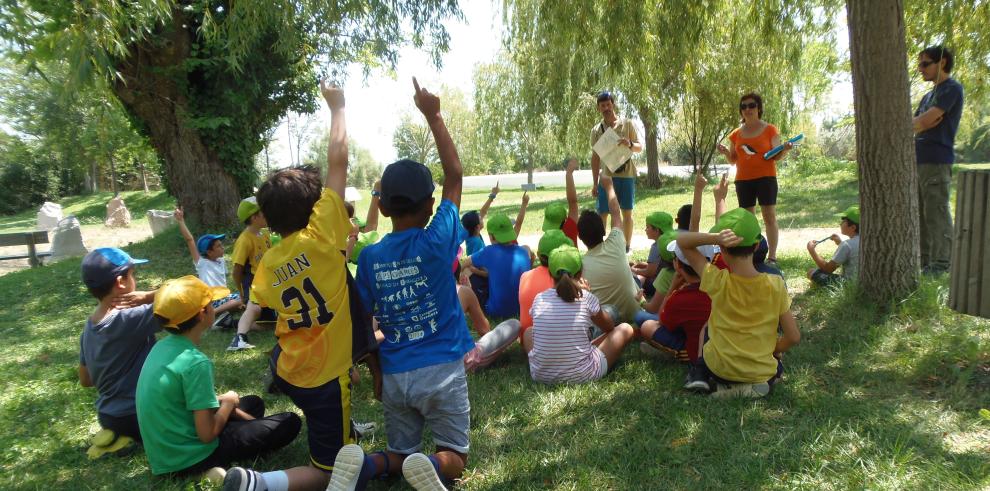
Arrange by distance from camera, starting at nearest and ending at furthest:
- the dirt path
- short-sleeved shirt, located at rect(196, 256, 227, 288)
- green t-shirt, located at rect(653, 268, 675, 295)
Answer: green t-shirt, located at rect(653, 268, 675, 295)
short-sleeved shirt, located at rect(196, 256, 227, 288)
the dirt path

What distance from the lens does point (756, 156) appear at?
5855mm

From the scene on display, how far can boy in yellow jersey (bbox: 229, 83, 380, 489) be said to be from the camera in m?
2.49

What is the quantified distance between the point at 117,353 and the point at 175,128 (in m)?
7.53

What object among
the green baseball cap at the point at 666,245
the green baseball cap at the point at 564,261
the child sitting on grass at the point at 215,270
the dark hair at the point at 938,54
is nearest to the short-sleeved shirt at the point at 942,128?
the dark hair at the point at 938,54

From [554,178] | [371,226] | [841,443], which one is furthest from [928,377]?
[554,178]

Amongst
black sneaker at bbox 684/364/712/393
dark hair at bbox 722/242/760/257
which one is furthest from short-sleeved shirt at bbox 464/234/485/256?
dark hair at bbox 722/242/760/257

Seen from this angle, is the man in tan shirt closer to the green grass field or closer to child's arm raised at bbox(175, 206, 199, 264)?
the green grass field

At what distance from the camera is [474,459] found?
2.98 metres

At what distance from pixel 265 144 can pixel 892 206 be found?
33.9ft

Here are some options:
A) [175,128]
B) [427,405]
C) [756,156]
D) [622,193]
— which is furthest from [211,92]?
[427,405]

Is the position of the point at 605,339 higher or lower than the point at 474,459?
higher

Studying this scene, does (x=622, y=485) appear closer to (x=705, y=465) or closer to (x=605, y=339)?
(x=705, y=465)

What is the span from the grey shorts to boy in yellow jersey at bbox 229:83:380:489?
205 millimetres

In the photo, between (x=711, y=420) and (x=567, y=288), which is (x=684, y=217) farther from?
(x=711, y=420)
